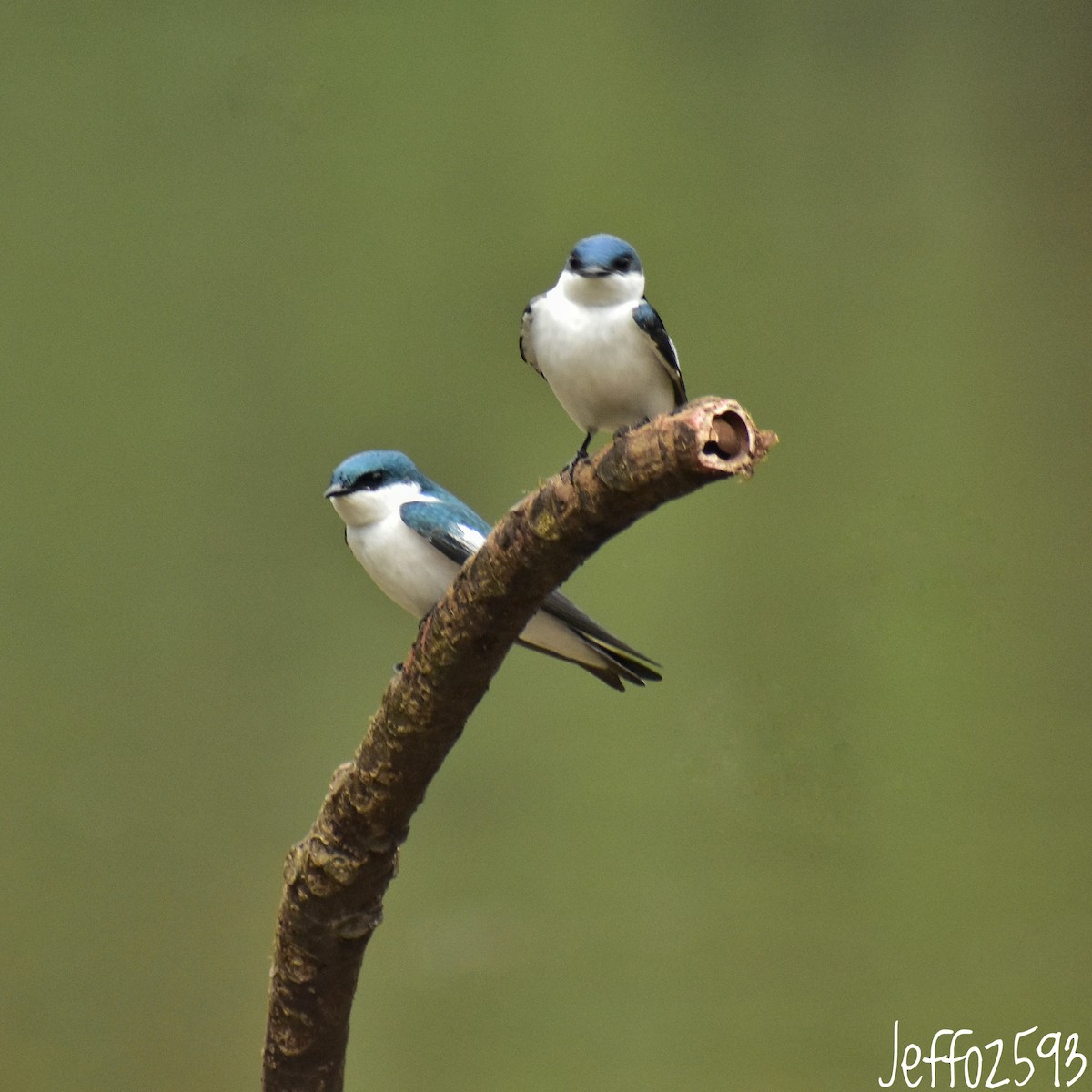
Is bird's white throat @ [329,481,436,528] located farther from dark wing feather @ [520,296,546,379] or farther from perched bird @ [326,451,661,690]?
dark wing feather @ [520,296,546,379]

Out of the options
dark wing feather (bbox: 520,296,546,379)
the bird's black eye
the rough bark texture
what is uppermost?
dark wing feather (bbox: 520,296,546,379)

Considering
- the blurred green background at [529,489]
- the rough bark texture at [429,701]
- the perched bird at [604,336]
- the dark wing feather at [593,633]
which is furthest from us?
the blurred green background at [529,489]

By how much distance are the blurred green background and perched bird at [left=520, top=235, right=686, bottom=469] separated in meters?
0.88

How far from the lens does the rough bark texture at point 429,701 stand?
3.47ft

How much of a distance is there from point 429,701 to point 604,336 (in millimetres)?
434

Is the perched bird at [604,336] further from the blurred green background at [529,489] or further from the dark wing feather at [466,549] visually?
the blurred green background at [529,489]

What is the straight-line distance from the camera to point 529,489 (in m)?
2.31

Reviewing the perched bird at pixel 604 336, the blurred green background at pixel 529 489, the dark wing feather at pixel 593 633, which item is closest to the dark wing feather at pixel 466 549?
the dark wing feather at pixel 593 633

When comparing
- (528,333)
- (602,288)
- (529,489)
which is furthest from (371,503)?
(529,489)

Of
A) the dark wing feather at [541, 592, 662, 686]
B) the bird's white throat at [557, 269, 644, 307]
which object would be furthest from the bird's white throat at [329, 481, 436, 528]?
the bird's white throat at [557, 269, 644, 307]

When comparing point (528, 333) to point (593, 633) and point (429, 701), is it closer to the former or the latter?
point (593, 633)

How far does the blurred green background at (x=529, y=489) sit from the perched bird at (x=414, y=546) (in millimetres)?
743

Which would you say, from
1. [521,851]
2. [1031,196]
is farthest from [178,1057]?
[1031,196]

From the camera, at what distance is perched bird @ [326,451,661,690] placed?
60.2 inches
